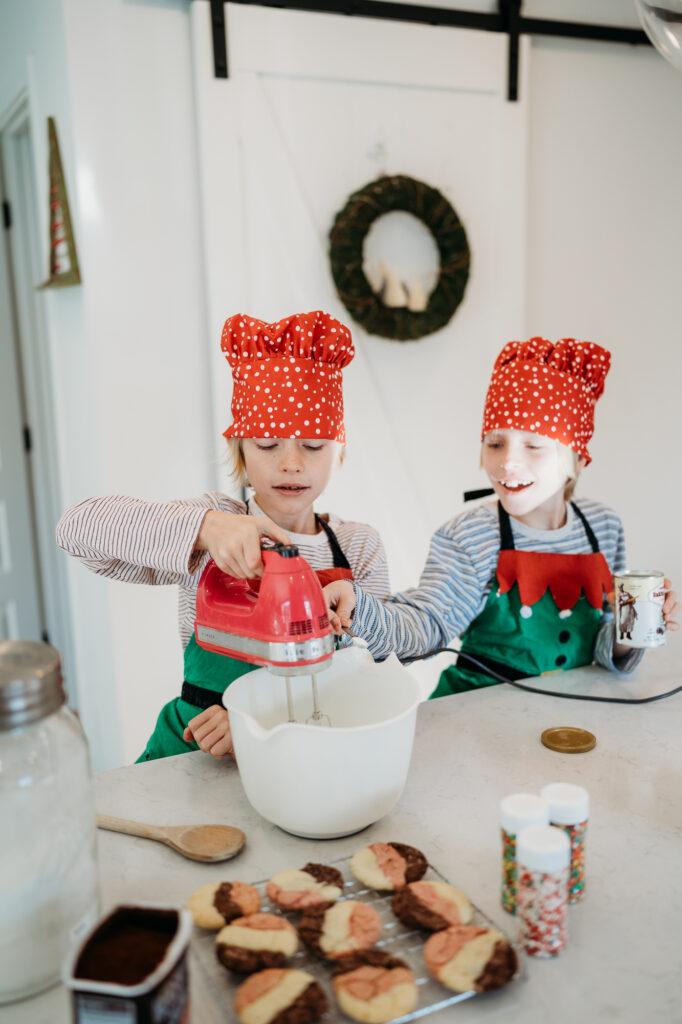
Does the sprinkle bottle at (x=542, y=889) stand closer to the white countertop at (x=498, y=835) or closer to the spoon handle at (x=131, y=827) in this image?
the white countertop at (x=498, y=835)

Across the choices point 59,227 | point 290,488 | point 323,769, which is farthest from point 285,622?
point 59,227

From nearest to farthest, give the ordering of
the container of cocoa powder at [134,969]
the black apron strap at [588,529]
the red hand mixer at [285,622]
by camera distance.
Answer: the container of cocoa powder at [134,969]
the red hand mixer at [285,622]
the black apron strap at [588,529]

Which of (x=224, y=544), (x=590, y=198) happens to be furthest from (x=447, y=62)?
(x=224, y=544)

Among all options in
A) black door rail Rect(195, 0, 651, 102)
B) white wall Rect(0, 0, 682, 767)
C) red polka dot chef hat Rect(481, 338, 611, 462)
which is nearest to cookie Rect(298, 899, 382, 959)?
red polka dot chef hat Rect(481, 338, 611, 462)

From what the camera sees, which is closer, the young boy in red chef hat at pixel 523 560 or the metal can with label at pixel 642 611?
the metal can with label at pixel 642 611

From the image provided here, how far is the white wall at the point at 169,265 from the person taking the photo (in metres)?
2.07

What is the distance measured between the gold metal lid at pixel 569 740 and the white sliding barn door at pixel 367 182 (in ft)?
4.26

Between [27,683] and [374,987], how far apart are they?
0.36 metres

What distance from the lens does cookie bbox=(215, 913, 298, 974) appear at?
0.66 meters

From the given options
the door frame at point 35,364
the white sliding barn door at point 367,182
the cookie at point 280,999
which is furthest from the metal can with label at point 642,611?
the door frame at point 35,364

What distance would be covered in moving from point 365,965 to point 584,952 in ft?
0.66

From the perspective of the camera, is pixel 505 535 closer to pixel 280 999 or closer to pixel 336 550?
pixel 336 550

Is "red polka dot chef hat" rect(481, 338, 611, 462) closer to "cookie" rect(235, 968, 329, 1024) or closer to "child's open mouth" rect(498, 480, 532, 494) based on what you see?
"child's open mouth" rect(498, 480, 532, 494)

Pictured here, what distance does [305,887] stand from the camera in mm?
752
